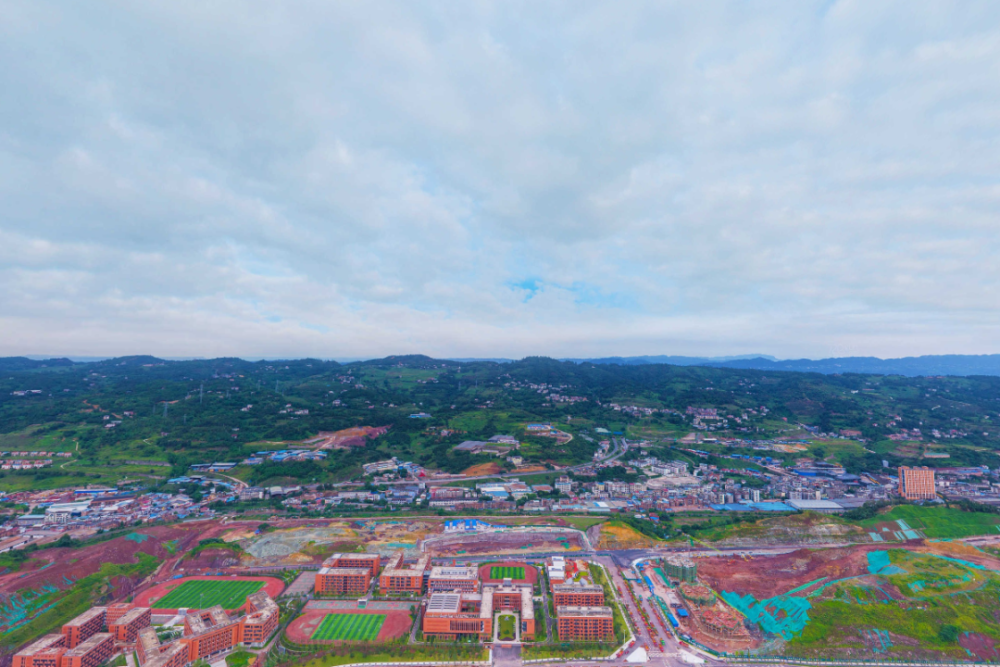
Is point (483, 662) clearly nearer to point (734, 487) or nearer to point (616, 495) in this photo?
point (616, 495)

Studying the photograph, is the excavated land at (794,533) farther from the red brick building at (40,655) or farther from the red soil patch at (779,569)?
the red brick building at (40,655)

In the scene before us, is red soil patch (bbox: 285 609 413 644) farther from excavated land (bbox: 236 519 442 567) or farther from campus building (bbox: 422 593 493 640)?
excavated land (bbox: 236 519 442 567)

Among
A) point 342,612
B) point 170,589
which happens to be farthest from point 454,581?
point 170,589

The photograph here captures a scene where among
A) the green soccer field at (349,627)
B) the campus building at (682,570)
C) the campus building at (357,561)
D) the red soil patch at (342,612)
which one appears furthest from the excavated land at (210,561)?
the campus building at (682,570)

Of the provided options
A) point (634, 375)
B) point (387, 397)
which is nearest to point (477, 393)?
point (387, 397)

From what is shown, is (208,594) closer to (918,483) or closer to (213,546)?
(213,546)

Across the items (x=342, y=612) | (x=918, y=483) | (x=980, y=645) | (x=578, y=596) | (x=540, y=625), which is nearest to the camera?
(x=980, y=645)

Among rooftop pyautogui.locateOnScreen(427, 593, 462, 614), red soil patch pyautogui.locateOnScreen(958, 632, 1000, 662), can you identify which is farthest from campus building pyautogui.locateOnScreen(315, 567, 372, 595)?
red soil patch pyautogui.locateOnScreen(958, 632, 1000, 662)
